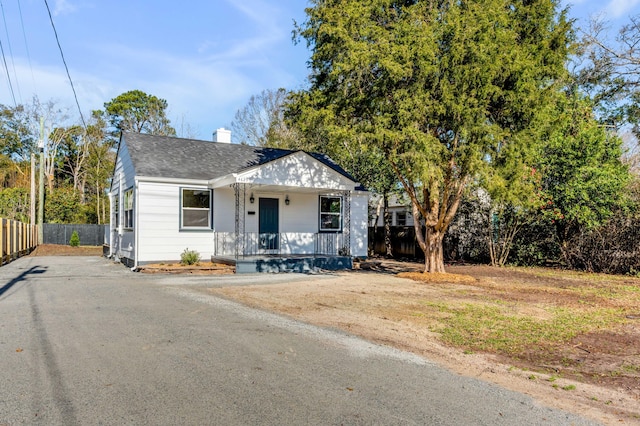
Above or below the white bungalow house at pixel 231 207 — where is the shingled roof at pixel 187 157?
above

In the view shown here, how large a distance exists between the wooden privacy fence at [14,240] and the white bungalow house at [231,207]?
361 cm

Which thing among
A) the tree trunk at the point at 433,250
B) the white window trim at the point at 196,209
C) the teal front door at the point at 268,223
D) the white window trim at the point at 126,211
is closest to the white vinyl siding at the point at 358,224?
the teal front door at the point at 268,223

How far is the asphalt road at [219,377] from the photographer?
11.5 feet

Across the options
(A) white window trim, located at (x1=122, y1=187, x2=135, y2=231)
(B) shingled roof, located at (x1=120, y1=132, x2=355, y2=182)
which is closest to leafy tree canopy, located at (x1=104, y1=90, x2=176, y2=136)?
(B) shingled roof, located at (x1=120, y1=132, x2=355, y2=182)

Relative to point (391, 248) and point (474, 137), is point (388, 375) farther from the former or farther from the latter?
point (391, 248)

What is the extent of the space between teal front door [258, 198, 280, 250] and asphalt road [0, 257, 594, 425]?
29.1ft

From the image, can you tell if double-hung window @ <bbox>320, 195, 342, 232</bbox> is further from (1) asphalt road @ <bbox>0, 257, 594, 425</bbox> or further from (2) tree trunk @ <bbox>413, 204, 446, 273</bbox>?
(1) asphalt road @ <bbox>0, 257, 594, 425</bbox>

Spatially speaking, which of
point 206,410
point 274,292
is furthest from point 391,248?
point 206,410

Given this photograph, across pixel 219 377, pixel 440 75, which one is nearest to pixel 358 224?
pixel 440 75

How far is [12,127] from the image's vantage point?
41969 millimetres

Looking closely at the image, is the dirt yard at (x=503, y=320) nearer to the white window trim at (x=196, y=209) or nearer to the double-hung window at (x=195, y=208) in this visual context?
the white window trim at (x=196, y=209)

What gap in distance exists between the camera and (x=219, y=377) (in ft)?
14.2

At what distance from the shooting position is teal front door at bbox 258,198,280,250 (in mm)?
16297

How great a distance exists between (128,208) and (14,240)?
583cm
